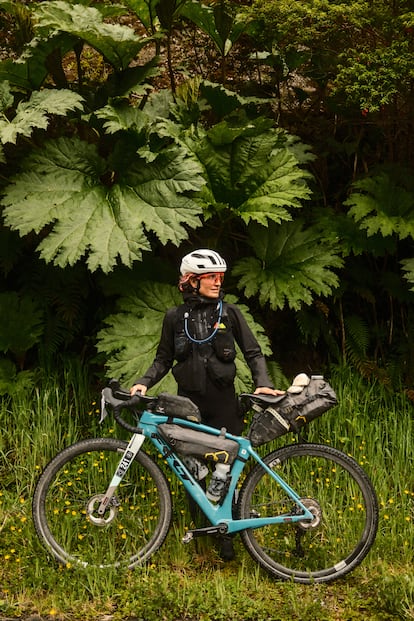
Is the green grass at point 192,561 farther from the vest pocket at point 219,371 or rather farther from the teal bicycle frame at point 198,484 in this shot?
the vest pocket at point 219,371

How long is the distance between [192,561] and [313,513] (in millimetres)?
615

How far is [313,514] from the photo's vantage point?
3.29 metres

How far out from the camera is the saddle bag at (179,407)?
323cm

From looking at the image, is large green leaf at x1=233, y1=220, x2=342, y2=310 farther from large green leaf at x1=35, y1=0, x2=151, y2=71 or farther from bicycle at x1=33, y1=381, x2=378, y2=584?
large green leaf at x1=35, y1=0, x2=151, y2=71

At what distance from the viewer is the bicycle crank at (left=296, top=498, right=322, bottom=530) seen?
329 centimetres

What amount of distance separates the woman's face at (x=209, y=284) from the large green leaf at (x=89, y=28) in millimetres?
1538

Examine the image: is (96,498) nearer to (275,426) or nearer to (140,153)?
(275,426)

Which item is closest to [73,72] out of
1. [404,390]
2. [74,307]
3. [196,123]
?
[196,123]

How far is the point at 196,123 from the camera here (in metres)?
4.36

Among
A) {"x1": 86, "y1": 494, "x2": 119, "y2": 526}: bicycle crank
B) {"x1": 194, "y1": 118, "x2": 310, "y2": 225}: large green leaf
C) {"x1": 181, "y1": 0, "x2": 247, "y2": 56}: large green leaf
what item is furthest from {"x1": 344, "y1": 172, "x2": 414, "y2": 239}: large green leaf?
{"x1": 86, "y1": 494, "x2": 119, "y2": 526}: bicycle crank

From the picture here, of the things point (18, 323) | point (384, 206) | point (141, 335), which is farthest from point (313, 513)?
point (18, 323)

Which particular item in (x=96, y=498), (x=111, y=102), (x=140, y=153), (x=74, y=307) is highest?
(x=111, y=102)

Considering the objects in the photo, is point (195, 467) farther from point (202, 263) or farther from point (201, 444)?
point (202, 263)

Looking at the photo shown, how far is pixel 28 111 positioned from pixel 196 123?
975 mm
